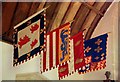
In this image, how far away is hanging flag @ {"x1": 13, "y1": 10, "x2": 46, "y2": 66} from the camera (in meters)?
4.10

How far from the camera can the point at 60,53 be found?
4680mm

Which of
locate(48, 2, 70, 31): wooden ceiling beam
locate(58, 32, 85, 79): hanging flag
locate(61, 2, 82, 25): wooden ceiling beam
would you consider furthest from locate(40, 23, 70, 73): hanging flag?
locate(58, 32, 85, 79): hanging flag

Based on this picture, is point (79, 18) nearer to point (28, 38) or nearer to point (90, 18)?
point (90, 18)

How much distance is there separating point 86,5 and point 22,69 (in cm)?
192

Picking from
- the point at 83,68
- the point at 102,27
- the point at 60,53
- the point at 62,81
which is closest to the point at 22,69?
the point at 60,53

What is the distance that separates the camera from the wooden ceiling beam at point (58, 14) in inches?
185

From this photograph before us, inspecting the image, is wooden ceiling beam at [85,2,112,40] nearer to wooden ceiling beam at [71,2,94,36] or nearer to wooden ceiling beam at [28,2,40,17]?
wooden ceiling beam at [71,2,94,36]

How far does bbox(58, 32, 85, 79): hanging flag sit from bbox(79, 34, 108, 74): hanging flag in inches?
8.0

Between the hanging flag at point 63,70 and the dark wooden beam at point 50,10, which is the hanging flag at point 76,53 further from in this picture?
the dark wooden beam at point 50,10

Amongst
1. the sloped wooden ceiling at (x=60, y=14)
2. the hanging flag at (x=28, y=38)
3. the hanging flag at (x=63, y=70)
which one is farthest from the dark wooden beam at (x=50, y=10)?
the hanging flag at (x=63, y=70)

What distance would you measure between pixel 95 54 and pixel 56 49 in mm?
1100

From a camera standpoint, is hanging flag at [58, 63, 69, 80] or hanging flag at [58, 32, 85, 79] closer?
hanging flag at [58, 63, 69, 80]

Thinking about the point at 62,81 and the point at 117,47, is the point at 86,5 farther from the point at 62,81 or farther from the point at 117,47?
the point at 62,81

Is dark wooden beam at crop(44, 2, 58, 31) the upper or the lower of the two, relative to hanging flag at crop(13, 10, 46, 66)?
upper
